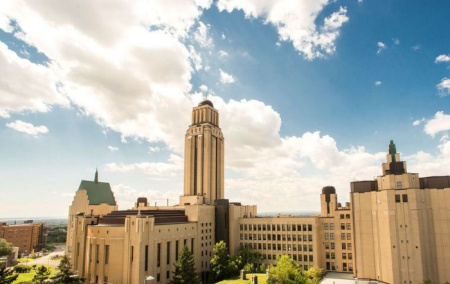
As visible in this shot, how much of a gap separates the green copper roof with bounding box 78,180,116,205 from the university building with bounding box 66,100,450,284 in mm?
19212

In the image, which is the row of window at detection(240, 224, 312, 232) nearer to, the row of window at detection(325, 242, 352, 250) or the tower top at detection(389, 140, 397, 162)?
the row of window at detection(325, 242, 352, 250)

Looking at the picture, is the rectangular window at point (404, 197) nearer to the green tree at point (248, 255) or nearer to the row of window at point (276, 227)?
the row of window at point (276, 227)

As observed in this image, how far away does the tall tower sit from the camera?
113562 mm

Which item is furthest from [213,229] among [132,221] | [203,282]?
[132,221]

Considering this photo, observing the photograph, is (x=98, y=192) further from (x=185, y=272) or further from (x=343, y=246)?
(x=343, y=246)

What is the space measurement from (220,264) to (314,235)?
27817 millimetres

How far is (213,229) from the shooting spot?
9475cm

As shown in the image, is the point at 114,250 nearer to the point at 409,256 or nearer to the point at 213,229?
the point at 213,229

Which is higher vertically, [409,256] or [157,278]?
[409,256]

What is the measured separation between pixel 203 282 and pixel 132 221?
30.2 metres

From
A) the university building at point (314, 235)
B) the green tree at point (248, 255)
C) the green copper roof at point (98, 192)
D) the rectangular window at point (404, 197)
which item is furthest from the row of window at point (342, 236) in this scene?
the green copper roof at point (98, 192)

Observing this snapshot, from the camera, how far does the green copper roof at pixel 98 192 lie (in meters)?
121

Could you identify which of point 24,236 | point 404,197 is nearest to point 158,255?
point 404,197

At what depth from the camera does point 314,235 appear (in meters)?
85.8
